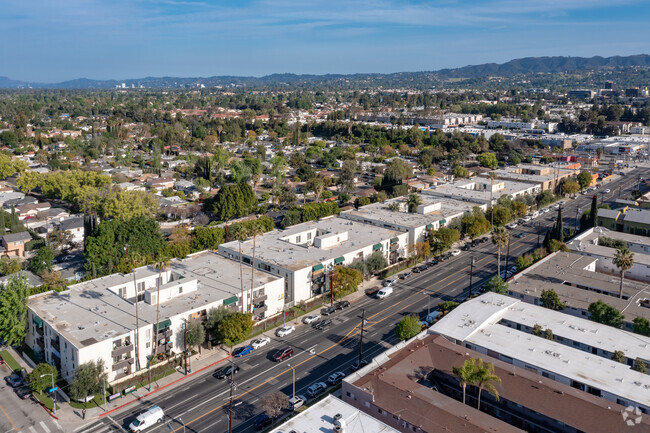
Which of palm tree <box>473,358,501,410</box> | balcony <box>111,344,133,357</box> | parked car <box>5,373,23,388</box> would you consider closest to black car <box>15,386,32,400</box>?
parked car <box>5,373,23,388</box>

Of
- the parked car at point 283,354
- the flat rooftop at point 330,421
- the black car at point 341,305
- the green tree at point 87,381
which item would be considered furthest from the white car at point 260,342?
the flat rooftop at point 330,421

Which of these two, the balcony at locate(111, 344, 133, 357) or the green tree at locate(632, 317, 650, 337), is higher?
the green tree at locate(632, 317, 650, 337)

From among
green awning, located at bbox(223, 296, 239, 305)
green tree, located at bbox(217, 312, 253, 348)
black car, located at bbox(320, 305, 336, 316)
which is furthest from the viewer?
black car, located at bbox(320, 305, 336, 316)

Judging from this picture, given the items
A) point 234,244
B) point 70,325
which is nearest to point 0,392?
point 70,325

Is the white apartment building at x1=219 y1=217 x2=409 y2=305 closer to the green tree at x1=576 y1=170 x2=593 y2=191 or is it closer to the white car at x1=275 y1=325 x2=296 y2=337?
the white car at x1=275 y1=325 x2=296 y2=337

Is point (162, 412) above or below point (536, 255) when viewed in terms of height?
below

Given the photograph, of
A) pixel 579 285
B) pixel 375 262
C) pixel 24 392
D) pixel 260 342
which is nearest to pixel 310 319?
pixel 260 342

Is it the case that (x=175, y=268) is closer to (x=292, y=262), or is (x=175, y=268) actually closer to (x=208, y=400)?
(x=292, y=262)
